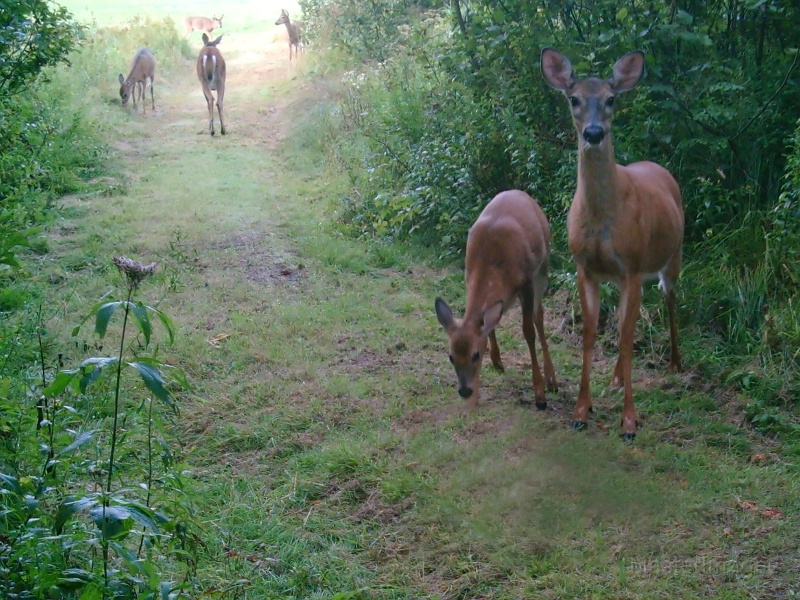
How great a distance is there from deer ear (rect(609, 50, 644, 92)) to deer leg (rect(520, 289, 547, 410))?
1.43m

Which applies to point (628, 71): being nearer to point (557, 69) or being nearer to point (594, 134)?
point (557, 69)

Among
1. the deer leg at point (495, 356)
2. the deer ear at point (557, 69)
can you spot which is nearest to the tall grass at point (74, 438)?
the deer leg at point (495, 356)

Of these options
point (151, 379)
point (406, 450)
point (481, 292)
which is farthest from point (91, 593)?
point (481, 292)

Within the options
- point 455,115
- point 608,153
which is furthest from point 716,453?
point 455,115

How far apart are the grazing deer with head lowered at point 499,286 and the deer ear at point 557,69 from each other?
88 cm

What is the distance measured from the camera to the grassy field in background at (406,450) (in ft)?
11.9

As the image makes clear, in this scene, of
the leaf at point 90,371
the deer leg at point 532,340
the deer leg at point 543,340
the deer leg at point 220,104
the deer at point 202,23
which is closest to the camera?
the leaf at point 90,371

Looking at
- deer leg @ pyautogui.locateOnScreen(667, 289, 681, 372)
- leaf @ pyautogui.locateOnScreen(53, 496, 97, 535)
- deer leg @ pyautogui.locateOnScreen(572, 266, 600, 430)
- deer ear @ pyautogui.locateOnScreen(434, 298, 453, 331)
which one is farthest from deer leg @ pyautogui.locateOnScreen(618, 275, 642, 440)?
leaf @ pyautogui.locateOnScreen(53, 496, 97, 535)

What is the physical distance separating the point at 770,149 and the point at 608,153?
218 cm

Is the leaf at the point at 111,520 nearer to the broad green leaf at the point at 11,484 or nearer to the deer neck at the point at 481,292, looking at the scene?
the broad green leaf at the point at 11,484

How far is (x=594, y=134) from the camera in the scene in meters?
4.86

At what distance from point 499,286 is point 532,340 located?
0.53m

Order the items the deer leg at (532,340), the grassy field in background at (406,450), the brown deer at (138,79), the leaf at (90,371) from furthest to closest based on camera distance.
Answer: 1. the brown deer at (138,79)
2. the deer leg at (532,340)
3. the grassy field in background at (406,450)
4. the leaf at (90,371)

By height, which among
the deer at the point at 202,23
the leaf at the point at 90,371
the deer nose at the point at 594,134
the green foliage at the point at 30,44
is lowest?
the leaf at the point at 90,371
